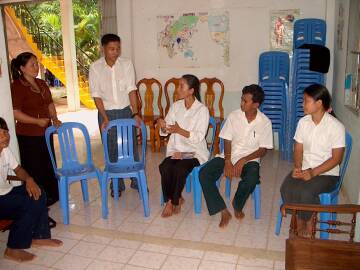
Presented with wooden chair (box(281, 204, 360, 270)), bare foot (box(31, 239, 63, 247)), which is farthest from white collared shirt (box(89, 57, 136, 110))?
wooden chair (box(281, 204, 360, 270))

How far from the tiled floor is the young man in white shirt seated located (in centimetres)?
21

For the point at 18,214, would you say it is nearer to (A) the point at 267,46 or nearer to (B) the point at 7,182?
(B) the point at 7,182

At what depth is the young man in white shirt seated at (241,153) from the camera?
3.13m

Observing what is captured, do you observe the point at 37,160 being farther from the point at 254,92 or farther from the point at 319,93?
the point at 319,93

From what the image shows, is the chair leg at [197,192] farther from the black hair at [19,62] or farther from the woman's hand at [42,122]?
the black hair at [19,62]

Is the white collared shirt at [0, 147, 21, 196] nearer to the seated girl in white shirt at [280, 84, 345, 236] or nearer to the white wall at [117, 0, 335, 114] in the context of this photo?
the seated girl in white shirt at [280, 84, 345, 236]

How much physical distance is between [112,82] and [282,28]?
267cm

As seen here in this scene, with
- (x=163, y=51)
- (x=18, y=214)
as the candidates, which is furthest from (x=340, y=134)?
(x=163, y=51)

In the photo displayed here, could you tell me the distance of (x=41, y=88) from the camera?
3.47m

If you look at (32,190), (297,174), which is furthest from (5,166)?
(297,174)

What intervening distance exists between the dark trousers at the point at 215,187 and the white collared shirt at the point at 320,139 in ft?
1.47

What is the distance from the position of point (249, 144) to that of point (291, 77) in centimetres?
197

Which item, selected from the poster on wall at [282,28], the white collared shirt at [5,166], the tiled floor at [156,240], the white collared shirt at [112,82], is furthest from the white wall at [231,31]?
the white collared shirt at [5,166]

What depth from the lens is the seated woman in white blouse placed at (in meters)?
3.31
